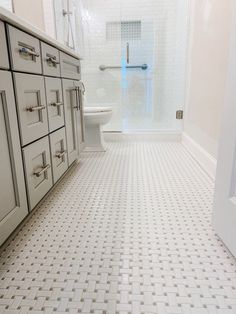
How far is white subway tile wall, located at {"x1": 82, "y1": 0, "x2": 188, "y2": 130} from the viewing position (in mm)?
2668

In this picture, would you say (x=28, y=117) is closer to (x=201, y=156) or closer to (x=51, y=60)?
(x=51, y=60)

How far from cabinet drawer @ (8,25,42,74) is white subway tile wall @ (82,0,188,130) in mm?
1858

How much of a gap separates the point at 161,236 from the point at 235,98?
62cm

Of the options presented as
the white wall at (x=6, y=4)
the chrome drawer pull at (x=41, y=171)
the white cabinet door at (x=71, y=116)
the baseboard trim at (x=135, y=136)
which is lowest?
the baseboard trim at (x=135, y=136)

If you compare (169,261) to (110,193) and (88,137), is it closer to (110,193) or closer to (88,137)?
(110,193)

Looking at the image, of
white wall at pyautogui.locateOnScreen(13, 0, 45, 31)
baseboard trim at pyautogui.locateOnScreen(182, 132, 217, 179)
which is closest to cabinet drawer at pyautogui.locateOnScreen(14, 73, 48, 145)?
baseboard trim at pyautogui.locateOnScreen(182, 132, 217, 179)

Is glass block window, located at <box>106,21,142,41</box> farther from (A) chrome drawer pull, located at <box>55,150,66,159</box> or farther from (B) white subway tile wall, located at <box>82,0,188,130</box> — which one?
(A) chrome drawer pull, located at <box>55,150,66,159</box>

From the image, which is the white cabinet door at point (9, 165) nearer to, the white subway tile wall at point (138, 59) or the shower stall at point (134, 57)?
the shower stall at point (134, 57)

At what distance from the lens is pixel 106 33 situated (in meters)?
2.76

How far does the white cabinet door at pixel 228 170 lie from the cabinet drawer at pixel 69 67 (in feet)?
3.32

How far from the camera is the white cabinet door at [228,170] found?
83 cm

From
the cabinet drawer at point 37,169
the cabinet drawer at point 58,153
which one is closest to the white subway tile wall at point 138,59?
the cabinet drawer at point 58,153

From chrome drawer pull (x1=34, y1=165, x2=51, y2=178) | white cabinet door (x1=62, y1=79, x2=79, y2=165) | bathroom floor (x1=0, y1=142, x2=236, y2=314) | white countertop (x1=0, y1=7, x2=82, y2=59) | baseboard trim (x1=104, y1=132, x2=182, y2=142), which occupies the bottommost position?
bathroom floor (x1=0, y1=142, x2=236, y2=314)

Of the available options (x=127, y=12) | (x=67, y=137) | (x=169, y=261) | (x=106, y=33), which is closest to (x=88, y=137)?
(x=67, y=137)
